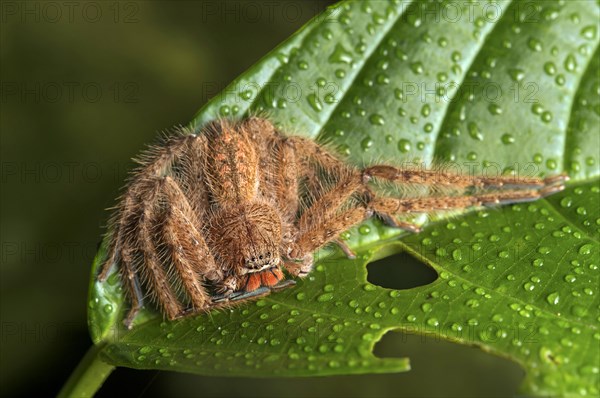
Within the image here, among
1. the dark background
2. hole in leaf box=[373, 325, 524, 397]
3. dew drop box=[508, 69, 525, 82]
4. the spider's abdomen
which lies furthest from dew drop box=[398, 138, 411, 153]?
hole in leaf box=[373, 325, 524, 397]

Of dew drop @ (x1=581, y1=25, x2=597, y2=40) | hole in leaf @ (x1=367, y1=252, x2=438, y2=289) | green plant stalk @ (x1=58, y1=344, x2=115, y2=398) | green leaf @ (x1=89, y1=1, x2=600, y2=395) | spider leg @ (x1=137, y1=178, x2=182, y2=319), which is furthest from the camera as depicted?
dew drop @ (x1=581, y1=25, x2=597, y2=40)

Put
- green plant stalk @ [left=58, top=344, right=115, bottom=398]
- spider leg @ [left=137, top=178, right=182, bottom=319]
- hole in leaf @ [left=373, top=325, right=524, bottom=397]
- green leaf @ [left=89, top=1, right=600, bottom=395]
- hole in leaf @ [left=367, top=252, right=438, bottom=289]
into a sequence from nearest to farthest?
green plant stalk @ [left=58, top=344, right=115, bottom=398]
green leaf @ [left=89, top=1, right=600, bottom=395]
hole in leaf @ [left=367, top=252, right=438, bottom=289]
spider leg @ [left=137, top=178, right=182, bottom=319]
hole in leaf @ [left=373, top=325, right=524, bottom=397]

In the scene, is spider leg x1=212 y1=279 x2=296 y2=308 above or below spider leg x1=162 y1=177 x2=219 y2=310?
below

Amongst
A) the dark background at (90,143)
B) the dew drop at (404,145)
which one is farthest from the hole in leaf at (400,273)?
the dark background at (90,143)

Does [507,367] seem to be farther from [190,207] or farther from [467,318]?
[190,207]

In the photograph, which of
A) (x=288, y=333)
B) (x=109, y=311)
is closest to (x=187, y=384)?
(x=109, y=311)

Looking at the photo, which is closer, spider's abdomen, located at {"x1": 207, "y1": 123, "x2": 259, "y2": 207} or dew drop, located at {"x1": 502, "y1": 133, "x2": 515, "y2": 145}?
dew drop, located at {"x1": 502, "y1": 133, "x2": 515, "y2": 145}

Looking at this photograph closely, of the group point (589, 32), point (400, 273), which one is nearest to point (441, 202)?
point (400, 273)

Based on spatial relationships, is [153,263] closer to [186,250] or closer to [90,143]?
[186,250]

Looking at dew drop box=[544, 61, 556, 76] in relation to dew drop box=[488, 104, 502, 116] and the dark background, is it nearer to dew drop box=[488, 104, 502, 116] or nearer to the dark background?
dew drop box=[488, 104, 502, 116]
